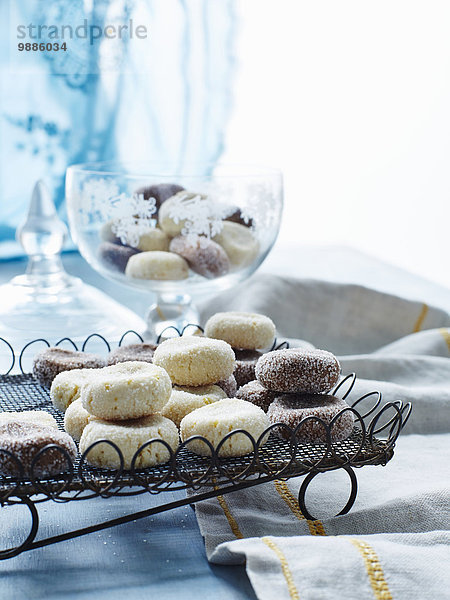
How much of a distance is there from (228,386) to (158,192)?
44 centimetres

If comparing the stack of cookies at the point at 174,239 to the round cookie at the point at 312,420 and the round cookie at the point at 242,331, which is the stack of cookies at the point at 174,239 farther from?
the round cookie at the point at 312,420

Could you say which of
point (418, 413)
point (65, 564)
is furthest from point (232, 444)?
point (418, 413)

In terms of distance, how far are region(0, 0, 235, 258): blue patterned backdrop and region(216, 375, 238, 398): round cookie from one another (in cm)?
146

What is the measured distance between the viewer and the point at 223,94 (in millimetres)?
2330

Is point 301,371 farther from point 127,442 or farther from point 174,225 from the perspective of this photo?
point 174,225

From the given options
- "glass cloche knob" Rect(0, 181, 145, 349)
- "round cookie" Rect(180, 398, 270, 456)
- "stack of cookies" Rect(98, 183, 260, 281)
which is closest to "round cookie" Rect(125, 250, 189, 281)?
"stack of cookies" Rect(98, 183, 260, 281)

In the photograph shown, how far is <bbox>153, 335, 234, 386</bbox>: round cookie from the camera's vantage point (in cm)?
76

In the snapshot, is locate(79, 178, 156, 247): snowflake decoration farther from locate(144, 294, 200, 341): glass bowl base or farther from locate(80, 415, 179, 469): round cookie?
locate(80, 415, 179, 469): round cookie

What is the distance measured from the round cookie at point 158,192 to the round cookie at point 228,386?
1.38ft

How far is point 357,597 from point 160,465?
184 millimetres

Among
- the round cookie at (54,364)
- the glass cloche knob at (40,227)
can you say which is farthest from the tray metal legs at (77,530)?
the glass cloche knob at (40,227)

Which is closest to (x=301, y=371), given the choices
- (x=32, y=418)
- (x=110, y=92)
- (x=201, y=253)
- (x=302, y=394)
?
(x=302, y=394)

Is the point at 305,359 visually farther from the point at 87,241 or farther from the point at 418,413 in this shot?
the point at 87,241

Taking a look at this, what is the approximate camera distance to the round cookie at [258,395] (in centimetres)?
77
